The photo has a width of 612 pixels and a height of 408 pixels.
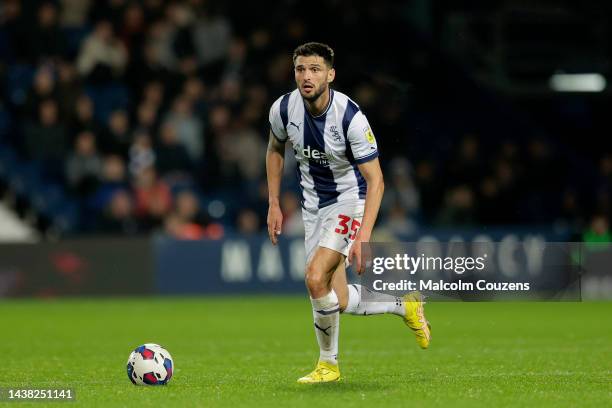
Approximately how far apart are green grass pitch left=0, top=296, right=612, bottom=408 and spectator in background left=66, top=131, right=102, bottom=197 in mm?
1502

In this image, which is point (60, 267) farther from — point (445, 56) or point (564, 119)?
point (564, 119)

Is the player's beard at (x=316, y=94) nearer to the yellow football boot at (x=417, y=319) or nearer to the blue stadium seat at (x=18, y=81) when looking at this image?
the yellow football boot at (x=417, y=319)

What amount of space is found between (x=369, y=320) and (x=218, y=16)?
6.48m

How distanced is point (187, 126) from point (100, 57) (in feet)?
5.29

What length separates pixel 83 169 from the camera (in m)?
16.2

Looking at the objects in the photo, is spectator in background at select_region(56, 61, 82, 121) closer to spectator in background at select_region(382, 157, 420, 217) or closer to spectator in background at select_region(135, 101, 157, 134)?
spectator in background at select_region(135, 101, 157, 134)

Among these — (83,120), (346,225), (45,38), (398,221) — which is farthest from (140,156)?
(346,225)

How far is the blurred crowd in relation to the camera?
16359 mm

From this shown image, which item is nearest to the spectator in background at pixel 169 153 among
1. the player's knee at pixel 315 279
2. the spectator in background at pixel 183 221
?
the spectator in background at pixel 183 221

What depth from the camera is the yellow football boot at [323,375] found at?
7602 mm

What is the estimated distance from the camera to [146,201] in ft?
53.5

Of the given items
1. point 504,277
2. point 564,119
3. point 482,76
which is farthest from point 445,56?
point 504,277

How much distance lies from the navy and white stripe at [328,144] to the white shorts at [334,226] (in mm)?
50

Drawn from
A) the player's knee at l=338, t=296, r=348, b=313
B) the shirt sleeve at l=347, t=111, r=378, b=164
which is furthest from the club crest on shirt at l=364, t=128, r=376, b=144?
the player's knee at l=338, t=296, r=348, b=313
